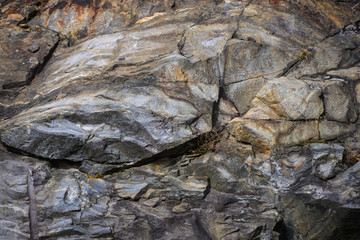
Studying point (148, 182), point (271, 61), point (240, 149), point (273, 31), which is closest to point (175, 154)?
point (148, 182)

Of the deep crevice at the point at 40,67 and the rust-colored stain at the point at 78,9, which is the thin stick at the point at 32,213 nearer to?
the deep crevice at the point at 40,67

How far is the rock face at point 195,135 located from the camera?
4.75m

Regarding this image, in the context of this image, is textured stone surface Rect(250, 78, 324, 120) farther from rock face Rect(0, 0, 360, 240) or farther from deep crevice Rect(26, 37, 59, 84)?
deep crevice Rect(26, 37, 59, 84)

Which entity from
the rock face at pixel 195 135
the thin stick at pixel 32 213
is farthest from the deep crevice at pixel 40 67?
the thin stick at pixel 32 213

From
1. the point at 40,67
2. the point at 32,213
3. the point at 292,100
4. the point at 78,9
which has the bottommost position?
the point at 32,213

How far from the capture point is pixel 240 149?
521 cm

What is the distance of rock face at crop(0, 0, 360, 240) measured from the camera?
4.75 meters

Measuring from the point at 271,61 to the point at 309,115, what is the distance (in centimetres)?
116

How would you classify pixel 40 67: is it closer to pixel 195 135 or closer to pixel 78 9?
pixel 78 9

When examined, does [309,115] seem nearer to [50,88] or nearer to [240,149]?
[240,149]

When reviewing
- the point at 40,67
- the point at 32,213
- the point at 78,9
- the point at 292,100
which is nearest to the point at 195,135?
the point at 292,100

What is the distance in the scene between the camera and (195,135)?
200 inches

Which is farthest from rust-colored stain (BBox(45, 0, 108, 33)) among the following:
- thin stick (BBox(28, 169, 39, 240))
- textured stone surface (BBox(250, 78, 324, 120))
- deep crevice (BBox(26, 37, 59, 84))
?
textured stone surface (BBox(250, 78, 324, 120))

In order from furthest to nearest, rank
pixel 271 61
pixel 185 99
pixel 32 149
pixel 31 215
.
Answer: pixel 271 61, pixel 185 99, pixel 32 149, pixel 31 215
